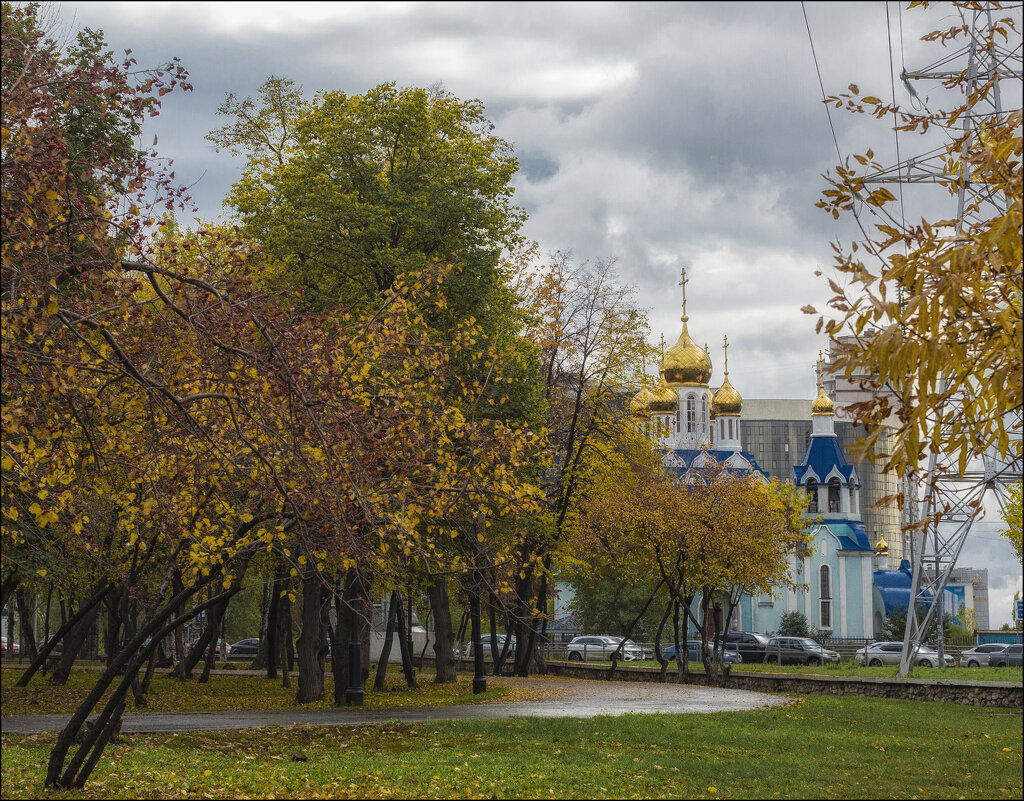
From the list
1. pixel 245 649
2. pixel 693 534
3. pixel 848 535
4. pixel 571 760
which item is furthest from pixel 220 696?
pixel 848 535

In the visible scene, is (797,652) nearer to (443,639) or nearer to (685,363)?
(443,639)

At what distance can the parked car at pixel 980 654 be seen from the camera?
1813 inches

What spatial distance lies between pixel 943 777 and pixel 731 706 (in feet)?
33.7

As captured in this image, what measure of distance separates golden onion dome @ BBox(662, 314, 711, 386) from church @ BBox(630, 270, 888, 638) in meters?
0.08

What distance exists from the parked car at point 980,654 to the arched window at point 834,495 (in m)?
32.7

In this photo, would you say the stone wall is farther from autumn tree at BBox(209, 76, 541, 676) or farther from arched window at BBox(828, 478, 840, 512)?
arched window at BBox(828, 478, 840, 512)

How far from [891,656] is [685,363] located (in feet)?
137

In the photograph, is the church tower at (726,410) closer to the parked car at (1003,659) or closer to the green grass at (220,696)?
the parked car at (1003,659)

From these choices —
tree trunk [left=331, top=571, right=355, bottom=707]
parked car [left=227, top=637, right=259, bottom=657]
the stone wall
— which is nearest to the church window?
parked car [left=227, top=637, right=259, bottom=657]

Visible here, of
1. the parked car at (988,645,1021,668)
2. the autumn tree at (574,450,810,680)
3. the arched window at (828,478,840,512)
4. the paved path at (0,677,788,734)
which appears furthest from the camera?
the arched window at (828,478,840,512)

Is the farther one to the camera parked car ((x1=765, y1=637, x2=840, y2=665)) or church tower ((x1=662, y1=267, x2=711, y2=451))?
church tower ((x1=662, y1=267, x2=711, y2=451))

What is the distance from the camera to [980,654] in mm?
48406

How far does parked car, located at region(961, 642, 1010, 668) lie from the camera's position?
1813 inches

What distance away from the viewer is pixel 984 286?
21.2ft
